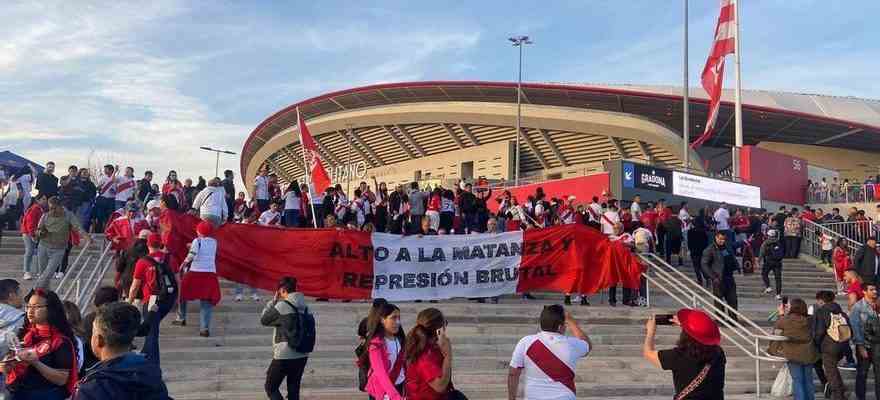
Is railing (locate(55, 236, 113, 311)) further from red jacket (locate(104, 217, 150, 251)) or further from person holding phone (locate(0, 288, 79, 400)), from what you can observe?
person holding phone (locate(0, 288, 79, 400))

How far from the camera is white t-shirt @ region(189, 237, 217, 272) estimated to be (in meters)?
10.2

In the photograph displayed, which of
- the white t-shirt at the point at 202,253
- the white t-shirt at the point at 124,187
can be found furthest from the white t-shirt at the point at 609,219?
the white t-shirt at the point at 124,187

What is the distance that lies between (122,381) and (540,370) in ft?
8.99

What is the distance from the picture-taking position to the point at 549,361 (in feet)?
16.6

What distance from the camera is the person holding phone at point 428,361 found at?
489 cm

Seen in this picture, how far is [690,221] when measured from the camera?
65.2ft

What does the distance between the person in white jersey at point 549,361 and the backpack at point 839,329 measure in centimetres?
581

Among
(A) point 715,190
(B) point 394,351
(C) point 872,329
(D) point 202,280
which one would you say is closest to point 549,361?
(B) point 394,351

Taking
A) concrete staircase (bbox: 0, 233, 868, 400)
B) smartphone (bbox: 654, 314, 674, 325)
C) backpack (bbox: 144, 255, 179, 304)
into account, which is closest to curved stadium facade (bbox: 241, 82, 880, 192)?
concrete staircase (bbox: 0, 233, 868, 400)

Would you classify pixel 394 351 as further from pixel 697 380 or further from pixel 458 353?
pixel 458 353

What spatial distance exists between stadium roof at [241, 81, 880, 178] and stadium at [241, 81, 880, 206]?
65mm

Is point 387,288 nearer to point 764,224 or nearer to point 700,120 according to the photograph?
point 764,224

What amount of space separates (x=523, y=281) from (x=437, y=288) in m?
1.56

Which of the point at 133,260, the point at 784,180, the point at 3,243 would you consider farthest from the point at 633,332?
the point at 784,180
